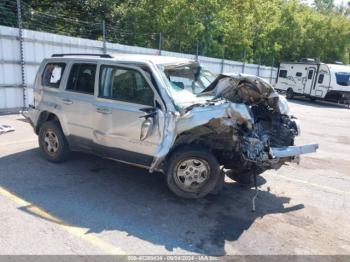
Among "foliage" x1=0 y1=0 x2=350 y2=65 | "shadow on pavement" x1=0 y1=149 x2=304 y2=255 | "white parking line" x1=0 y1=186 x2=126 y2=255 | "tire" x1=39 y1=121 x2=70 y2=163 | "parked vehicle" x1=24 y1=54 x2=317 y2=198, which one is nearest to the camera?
"white parking line" x1=0 y1=186 x2=126 y2=255

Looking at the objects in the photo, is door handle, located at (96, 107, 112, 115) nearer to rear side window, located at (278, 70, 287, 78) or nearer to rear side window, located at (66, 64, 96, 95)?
rear side window, located at (66, 64, 96, 95)

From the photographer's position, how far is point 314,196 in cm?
553

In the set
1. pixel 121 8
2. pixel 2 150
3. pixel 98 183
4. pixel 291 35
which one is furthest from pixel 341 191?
pixel 291 35

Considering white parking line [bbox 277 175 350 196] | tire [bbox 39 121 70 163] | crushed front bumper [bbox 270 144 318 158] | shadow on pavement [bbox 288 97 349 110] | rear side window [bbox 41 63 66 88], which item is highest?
rear side window [bbox 41 63 66 88]

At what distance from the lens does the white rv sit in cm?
2186

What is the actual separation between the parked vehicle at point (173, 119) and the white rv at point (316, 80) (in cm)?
1835

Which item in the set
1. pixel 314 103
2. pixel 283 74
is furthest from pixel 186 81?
pixel 283 74

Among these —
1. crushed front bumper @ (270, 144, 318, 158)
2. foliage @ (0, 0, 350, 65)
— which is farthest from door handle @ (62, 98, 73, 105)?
foliage @ (0, 0, 350, 65)

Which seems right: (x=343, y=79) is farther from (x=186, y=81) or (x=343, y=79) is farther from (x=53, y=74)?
(x=53, y=74)

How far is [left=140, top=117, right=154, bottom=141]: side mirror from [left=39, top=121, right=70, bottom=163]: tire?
6.32 feet

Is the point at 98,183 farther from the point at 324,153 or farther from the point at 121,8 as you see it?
the point at 121,8

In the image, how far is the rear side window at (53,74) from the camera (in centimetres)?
624

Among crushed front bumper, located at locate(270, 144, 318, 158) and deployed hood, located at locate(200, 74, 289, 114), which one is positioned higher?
deployed hood, located at locate(200, 74, 289, 114)

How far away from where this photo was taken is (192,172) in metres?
4.95
